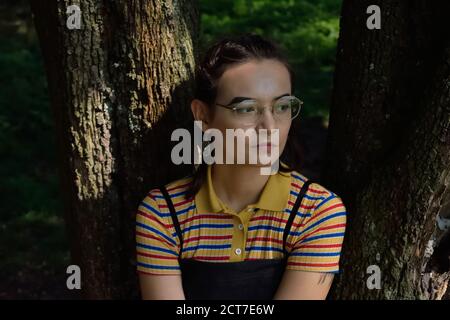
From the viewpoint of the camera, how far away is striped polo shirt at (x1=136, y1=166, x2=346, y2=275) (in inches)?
97.0

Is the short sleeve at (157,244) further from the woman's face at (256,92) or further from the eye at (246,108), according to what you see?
the eye at (246,108)

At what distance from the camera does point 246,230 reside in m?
2.52

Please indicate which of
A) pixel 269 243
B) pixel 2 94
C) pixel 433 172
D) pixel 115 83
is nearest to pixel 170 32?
pixel 115 83

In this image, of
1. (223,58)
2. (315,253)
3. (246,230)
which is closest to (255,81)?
(223,58)

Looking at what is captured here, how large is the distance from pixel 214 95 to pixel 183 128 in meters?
0.30

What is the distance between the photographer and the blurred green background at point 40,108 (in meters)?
4.69

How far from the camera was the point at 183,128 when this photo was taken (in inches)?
108

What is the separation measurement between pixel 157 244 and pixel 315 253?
58 cm

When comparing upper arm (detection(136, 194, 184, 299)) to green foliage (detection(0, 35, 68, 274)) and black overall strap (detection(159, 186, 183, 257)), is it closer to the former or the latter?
black overall strap (detection(159, 186, 183, 257))

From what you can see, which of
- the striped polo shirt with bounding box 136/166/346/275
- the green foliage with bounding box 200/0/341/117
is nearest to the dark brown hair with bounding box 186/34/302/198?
the striped polo shirt with bounding box 136/166/346/275

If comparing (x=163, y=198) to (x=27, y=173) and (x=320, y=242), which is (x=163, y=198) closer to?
(x=320, y=242)

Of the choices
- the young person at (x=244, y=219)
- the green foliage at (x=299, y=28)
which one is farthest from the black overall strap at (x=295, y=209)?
the green foliage at (x=299, y=28)
